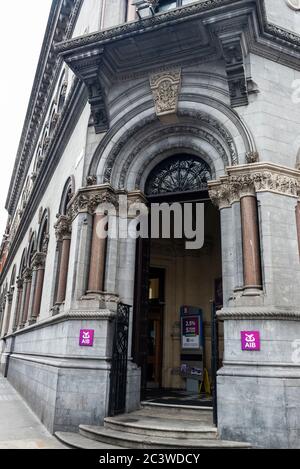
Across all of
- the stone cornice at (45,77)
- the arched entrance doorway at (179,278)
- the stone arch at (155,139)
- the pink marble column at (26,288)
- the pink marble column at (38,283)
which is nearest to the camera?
the stone arch at (155,139)

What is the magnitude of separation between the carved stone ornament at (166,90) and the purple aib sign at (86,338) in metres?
5.84

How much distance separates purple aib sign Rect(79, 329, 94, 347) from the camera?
363 inches

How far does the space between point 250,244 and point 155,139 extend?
4293 millimetres

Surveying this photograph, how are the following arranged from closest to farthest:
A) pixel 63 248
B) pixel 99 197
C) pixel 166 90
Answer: pixel 99 197 → pixel 166 90 → pixel 63 248

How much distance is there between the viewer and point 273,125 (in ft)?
30.6

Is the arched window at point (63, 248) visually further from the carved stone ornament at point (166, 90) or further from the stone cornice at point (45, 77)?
the stone cornice at point (45, 77)

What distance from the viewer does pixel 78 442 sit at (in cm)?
781

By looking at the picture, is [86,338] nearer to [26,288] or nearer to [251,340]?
[251,340]

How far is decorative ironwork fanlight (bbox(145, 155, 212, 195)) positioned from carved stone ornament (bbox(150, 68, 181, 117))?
1.34 meters

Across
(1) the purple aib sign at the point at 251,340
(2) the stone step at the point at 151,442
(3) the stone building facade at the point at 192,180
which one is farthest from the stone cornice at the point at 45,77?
(2) the stone step at the point at 151,442

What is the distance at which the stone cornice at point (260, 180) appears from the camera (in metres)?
8.76

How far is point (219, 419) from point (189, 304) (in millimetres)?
8607

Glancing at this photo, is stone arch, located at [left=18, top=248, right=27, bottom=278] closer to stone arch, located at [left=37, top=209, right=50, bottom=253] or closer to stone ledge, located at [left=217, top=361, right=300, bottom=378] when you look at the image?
stone arch, located at [left=37, top=209, right=50, bottom=253]

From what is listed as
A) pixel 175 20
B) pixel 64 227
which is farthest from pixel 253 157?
pixel 64 227
